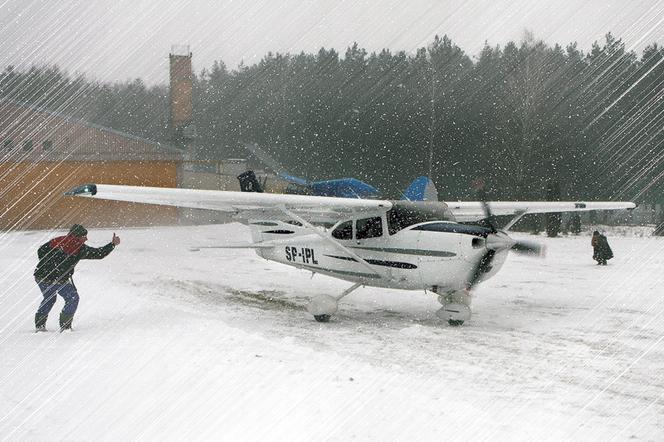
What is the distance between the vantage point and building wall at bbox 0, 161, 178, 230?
33.5 m

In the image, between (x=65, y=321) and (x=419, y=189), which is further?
(x=419, y=189)

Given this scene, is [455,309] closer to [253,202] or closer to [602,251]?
[253,202]

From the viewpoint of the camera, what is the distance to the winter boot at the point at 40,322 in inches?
368

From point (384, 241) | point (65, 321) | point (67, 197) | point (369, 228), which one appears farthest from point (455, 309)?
point (67, 197)

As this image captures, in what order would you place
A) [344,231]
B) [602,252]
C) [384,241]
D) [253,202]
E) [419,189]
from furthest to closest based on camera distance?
[602,252]
[419,189]
[344,231]
[384,241]
[253,202]

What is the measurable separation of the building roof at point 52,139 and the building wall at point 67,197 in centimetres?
36

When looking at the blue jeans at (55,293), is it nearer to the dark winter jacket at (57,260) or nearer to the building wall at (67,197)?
the dark winter jacket at (57,260)

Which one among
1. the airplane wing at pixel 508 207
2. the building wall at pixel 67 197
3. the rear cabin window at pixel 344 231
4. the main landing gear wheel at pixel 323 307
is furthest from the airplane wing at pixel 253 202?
the building wall at pixel 67 197

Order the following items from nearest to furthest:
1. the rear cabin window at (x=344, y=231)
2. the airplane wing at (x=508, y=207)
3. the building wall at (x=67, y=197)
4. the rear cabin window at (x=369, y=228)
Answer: the rear cabin window at (x=369, y=228) → the rear cabin window at (x=344, y=231) → the airplane wing at (x=508, y=207) → the building wall at (x=67, y=197)

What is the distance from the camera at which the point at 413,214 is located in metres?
11.0

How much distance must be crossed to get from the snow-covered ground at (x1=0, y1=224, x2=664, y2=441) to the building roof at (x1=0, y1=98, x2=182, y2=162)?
20977 mm

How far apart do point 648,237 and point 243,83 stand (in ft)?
183

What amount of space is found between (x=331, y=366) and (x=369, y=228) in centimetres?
402


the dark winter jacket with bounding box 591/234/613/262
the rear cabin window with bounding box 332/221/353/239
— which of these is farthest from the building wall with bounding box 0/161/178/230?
the rear cabin window with bounding box 332/221/353/239
